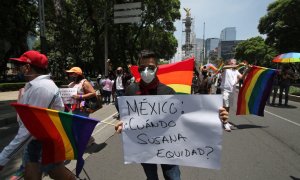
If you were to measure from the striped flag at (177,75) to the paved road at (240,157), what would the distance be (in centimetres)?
127

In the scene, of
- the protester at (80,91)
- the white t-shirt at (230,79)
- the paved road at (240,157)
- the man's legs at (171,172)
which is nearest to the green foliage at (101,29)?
the white t-shirt at (230,79)

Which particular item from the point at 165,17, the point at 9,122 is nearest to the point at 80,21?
the point at 165,17

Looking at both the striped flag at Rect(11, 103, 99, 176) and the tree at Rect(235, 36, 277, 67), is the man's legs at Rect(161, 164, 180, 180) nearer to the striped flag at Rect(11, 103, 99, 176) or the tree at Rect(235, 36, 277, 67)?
the striped flag at Rect(11, 103, 99, 176)

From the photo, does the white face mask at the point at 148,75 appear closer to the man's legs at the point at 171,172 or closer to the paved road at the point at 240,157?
the man's legs at the point at 171,172

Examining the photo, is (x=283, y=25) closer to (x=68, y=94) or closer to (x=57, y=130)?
(x=68, y=94)

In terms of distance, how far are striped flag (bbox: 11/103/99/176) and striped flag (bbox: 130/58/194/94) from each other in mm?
2427

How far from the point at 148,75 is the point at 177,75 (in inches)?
107

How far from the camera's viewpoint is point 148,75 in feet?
11.3

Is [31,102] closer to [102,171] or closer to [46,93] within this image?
[46,93]

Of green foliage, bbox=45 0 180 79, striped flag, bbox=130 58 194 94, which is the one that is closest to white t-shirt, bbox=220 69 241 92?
striped flag, bbox=130 58 194 94

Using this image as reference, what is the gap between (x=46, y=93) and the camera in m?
3.49

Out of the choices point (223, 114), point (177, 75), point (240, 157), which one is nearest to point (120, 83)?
point (177, 75)

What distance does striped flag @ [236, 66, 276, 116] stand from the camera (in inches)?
298

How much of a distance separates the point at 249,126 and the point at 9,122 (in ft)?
24.4
